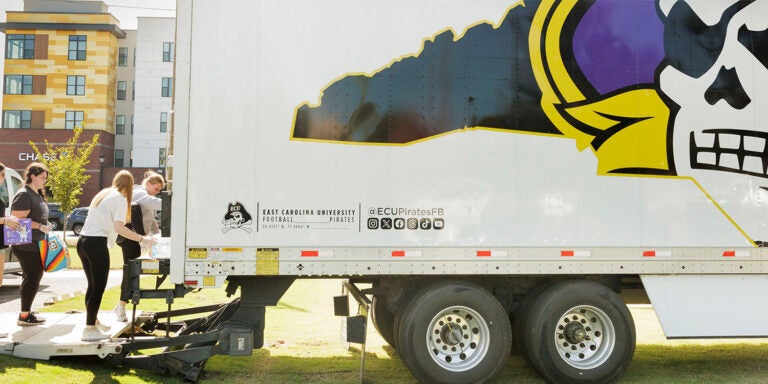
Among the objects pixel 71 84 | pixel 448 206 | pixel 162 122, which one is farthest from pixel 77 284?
pixel 71 84

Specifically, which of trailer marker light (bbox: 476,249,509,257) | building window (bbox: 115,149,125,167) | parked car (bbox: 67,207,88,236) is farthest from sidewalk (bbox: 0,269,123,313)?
building window (bbox: 115,149,125,167)

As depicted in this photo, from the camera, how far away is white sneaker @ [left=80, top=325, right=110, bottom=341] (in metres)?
5.76

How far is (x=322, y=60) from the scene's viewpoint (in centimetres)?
535

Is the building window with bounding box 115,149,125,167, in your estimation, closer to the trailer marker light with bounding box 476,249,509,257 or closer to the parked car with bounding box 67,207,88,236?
the parked car with bounding box 67,207,88,236

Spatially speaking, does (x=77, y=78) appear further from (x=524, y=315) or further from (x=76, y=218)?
(x=524, y=315)

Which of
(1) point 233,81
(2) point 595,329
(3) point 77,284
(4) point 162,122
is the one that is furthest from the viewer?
(4) point 162,122

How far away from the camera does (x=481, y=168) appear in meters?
5.44

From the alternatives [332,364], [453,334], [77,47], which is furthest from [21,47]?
[453,334]

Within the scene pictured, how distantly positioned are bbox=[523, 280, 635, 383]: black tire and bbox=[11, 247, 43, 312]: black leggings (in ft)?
18.5

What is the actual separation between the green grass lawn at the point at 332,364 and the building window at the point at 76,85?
40.8 metres

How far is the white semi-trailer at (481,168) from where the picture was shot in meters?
5.26

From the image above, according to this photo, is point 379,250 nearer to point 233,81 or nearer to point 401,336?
point 401,336

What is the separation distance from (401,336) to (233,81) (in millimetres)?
2922

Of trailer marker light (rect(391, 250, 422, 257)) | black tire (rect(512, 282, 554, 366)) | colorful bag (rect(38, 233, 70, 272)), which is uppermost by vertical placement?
trailer marker light (rect(391, 250, 422, 257))
